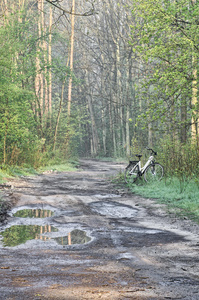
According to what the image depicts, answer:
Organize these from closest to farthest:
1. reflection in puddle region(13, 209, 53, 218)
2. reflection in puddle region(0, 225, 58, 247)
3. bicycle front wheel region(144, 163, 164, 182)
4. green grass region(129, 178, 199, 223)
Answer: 1. reflection in puddle region(0, 225, 58, 247)
2. reflection in puddle region(13, 209, 53, 218)
3. green grass region(129, 178, 199, 223)
4. bicycle front wheel region(144, 163, 164, 182)

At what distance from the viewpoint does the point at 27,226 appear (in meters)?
6.30

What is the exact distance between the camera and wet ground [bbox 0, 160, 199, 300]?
3191 mm

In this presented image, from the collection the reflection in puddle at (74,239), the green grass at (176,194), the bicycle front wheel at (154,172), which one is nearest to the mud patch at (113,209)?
the green grass at (176,194)

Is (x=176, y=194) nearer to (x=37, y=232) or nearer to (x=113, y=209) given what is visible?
(x=113, y=209)

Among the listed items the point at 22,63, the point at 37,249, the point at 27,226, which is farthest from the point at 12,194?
the point at 22,63

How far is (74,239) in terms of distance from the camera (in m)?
5.48

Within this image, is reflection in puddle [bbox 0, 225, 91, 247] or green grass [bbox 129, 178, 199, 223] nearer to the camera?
reflection in puddle [bbox 0, 225, 91, 247]

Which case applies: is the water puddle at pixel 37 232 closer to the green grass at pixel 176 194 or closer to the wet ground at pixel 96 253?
the wet ground at pixel 96 253

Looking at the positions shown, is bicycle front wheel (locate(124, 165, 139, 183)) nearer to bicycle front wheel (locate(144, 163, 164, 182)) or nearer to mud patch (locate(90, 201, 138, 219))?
bicycle front wheel (locate(144, 163, 164, 182))

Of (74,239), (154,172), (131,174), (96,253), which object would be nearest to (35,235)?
(74,239)

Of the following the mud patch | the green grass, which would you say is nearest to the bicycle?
the green grass

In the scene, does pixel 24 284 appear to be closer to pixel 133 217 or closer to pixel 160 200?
pixel 133 217

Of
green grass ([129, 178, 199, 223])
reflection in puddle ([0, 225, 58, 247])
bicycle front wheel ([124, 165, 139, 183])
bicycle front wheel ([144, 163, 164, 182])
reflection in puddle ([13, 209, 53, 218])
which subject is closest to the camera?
reflection in puddle ([0, 225, 58, 247])

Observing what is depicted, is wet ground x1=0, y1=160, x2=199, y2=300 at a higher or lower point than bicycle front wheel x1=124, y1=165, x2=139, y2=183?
lower
